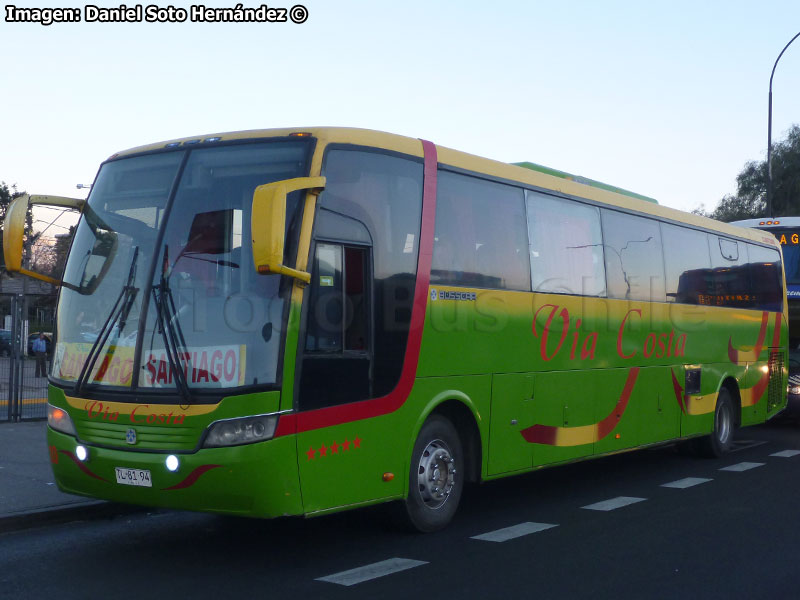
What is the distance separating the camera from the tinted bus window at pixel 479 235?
843 cm

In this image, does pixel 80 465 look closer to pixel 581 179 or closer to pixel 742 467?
pixel 581 179

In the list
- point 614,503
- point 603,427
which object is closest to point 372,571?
point 614,503

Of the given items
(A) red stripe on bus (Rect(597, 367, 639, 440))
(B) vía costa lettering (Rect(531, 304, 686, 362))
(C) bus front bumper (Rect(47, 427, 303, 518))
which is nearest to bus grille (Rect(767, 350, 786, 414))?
(B) vía costa lettering (Rect(531, 304, 686, 362))

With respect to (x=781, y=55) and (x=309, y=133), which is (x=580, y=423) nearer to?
(x=309, y=133)

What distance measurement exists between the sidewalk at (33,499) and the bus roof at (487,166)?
10.4 feet

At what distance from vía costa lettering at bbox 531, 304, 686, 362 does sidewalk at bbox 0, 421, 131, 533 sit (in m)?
4.40

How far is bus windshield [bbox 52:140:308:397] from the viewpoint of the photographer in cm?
661

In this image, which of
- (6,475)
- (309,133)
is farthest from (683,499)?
(6,475)

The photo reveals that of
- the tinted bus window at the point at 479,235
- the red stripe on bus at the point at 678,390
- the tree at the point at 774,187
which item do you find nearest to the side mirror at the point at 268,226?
the tinted bus window at the point at 479,235

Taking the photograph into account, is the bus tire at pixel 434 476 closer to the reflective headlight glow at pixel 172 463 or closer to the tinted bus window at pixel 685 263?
the reflective headlight glow at pixel 172 463

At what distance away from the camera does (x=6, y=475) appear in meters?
10.2

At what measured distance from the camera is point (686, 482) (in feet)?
37.1

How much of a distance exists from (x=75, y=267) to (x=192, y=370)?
5.17ft

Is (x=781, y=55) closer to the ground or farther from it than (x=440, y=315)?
farther from it
